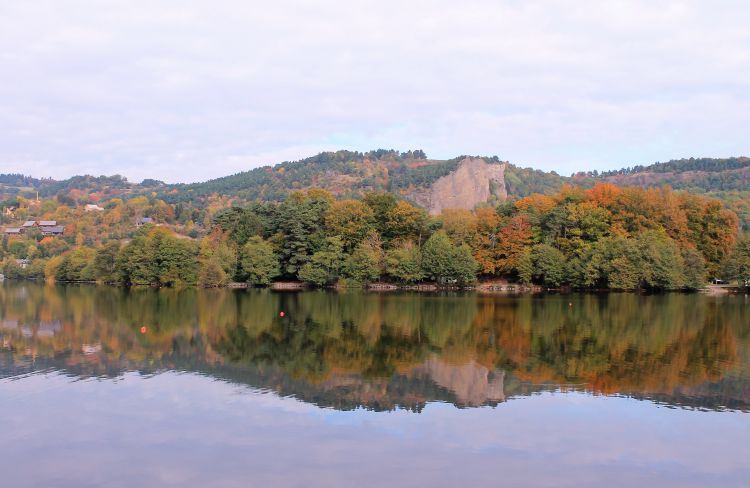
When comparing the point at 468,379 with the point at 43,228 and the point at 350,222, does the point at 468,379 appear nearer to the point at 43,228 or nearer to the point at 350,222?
the point at 350,222

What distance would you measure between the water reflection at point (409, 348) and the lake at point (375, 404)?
14 centimetres

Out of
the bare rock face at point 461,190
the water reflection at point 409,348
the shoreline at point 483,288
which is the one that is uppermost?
the bare rock face at point 461,190

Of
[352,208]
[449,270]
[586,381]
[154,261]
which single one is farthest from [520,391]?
[154,261]

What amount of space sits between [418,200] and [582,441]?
149 metres

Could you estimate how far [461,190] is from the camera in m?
164

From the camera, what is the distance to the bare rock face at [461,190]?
16238 centimetres

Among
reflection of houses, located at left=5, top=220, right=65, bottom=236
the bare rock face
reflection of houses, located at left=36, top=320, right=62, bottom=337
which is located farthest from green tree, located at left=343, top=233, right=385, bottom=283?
the bare rock face

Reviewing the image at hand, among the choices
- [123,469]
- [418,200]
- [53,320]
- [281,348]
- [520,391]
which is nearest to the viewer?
[123,469]

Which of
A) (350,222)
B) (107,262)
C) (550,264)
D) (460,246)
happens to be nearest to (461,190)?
(350,222)

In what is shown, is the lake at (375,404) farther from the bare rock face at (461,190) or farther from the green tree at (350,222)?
the bare rock face at (461,190)

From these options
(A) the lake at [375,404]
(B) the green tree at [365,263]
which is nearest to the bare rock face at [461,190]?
(B) the green tree at [365,263]

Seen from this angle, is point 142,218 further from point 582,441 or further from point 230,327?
point 582,441

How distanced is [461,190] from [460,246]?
9081 centimetres

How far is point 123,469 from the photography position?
13766mm
